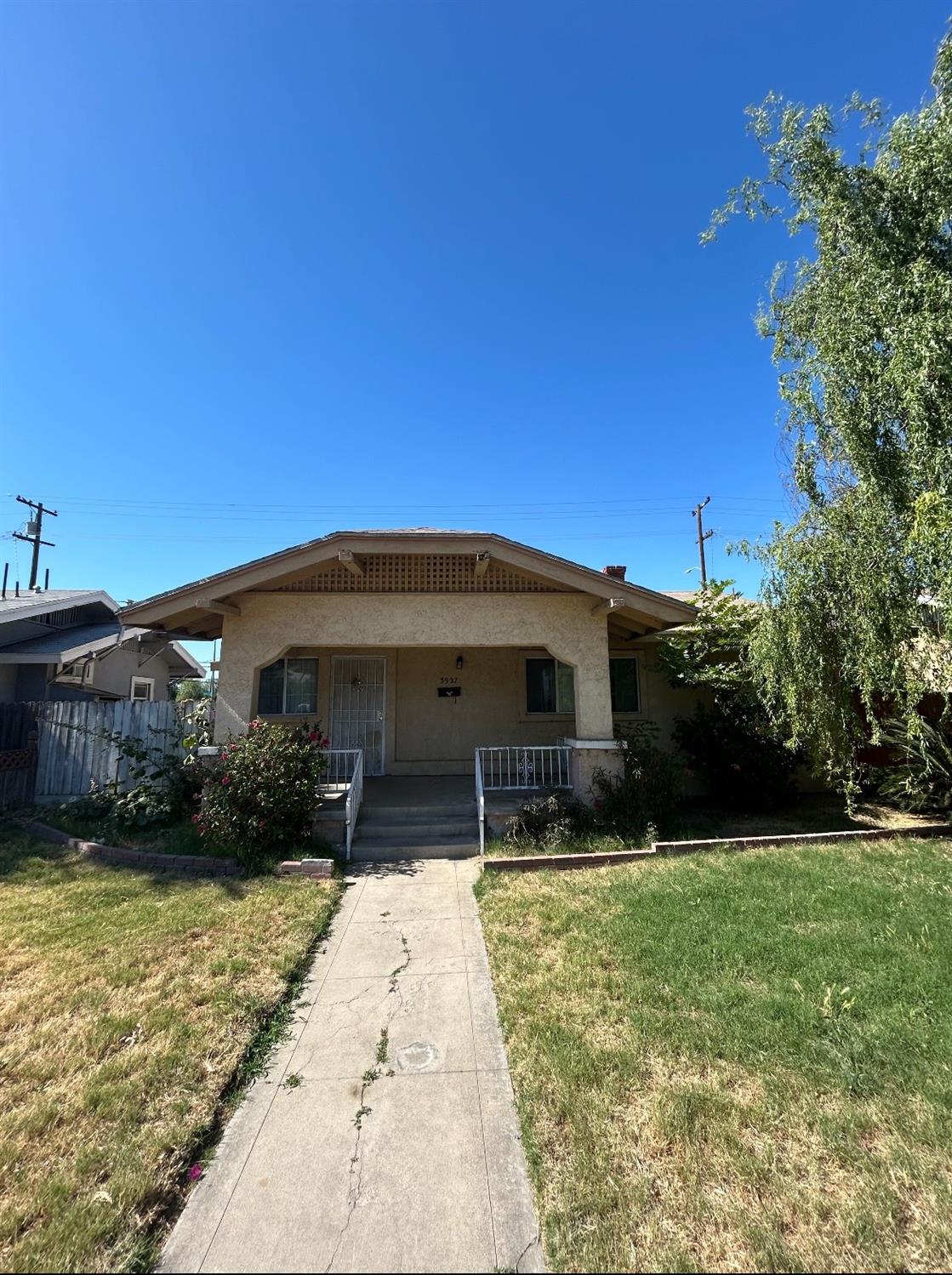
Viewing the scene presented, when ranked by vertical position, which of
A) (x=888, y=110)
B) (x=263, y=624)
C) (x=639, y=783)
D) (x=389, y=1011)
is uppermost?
(x=888, y=110)

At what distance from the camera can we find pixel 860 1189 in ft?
7.71

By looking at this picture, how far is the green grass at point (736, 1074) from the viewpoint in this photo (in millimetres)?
2207

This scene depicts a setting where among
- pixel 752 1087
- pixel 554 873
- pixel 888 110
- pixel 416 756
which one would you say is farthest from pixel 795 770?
pixel 888 110

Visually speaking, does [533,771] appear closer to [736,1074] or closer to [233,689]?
[233,689]

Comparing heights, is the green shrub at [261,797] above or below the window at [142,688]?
below

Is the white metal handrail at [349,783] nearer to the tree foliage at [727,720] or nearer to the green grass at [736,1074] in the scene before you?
the green grass at [736,1074]

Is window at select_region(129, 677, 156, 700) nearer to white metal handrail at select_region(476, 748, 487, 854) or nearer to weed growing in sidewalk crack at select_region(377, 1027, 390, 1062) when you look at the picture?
white metal handrail at select_region(476, 748, 487, 854)

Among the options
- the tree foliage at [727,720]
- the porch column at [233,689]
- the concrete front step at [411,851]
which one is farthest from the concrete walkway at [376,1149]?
the tree foliage at [727,720]

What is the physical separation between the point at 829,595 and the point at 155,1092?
769cm

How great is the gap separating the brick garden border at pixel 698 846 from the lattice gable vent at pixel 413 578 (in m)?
3.74

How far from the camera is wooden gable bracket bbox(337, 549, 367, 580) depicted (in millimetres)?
7809

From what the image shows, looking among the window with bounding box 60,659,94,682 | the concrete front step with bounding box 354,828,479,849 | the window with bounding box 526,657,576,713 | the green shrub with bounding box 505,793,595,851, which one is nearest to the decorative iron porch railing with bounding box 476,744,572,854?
the concrete front step with bounding box 354,828,479,849

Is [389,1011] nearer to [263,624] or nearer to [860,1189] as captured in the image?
[860,1189]

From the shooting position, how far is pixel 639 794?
799cm
